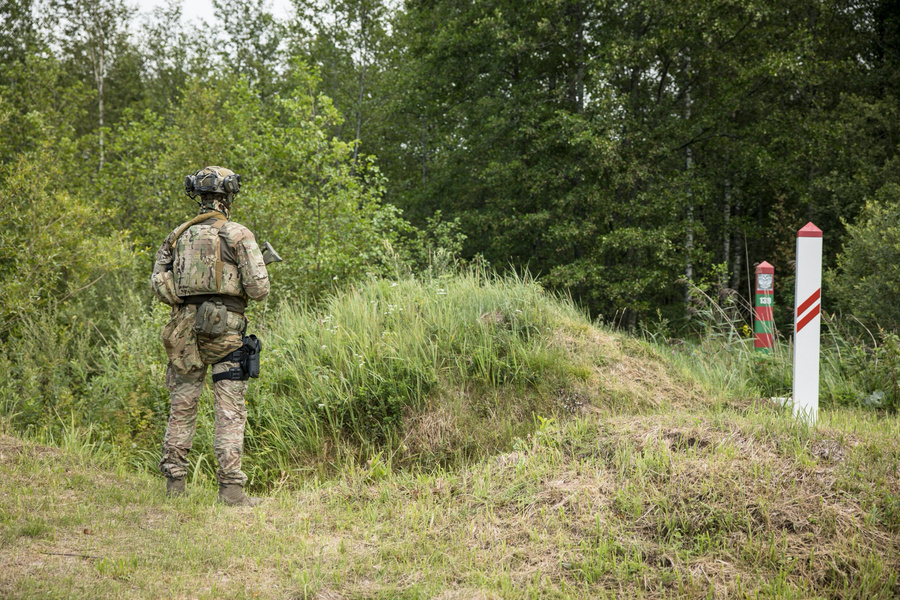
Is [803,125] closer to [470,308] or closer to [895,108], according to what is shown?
[895,108]

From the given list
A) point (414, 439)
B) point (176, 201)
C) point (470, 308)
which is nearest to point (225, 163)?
point (176, 201)

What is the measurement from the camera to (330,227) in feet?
32.7

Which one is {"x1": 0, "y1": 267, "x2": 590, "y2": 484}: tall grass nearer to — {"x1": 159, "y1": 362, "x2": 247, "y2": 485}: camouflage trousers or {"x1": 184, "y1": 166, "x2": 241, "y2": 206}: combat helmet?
{"x1": 159, "y1": 362, "x2": 247, "y2": 485}: camouflage trousers

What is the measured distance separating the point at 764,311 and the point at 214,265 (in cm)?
645

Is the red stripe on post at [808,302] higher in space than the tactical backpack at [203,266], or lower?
lower

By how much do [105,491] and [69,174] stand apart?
15.2m

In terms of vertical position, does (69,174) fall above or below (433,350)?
above

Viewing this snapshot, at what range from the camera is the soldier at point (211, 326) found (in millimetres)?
4660

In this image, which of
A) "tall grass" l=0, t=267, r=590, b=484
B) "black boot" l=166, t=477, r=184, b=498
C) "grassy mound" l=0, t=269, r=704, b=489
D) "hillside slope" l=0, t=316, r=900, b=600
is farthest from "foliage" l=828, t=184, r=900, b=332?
"black boot" l=166, t=477, r=184, b=498

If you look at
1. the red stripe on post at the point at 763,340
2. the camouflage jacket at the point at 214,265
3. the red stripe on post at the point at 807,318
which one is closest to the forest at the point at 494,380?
the red stripe on post at the point at 763,340

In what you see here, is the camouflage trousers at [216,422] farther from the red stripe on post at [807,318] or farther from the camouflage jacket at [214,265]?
the red stripe on post at [807,318]

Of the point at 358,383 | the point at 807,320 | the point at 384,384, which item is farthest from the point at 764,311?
the point at 358,383

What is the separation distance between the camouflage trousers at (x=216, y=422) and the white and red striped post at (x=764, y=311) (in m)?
5.86

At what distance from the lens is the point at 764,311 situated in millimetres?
7930
